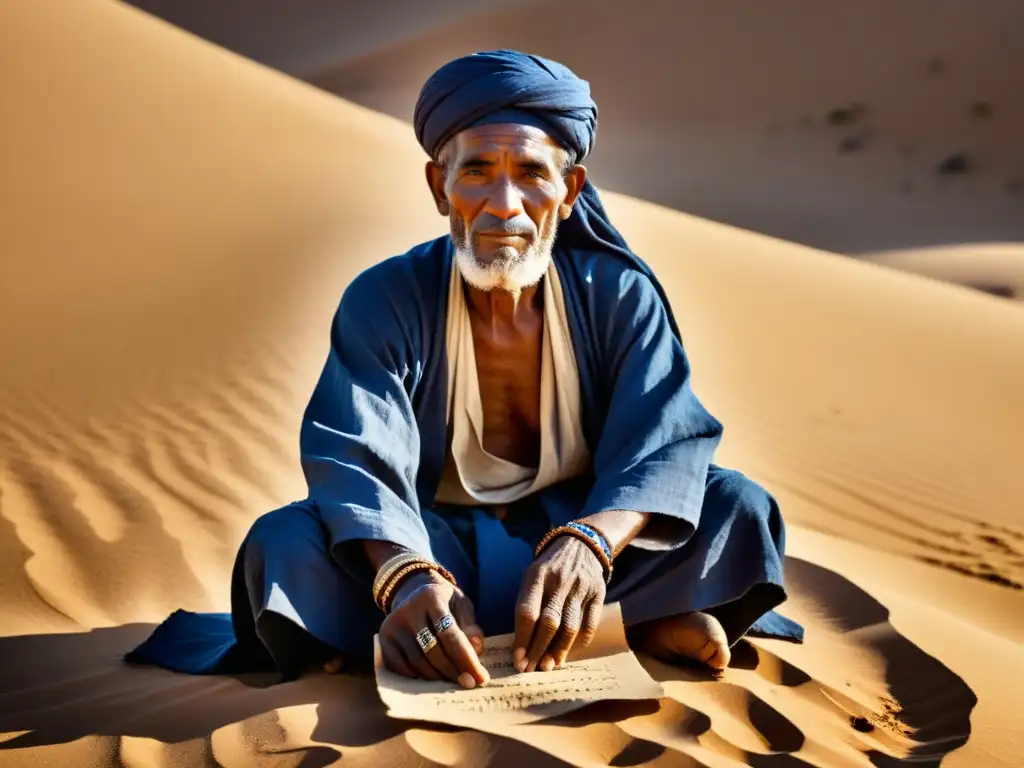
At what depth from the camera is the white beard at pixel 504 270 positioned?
3.17m

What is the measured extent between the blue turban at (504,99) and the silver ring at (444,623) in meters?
1.36

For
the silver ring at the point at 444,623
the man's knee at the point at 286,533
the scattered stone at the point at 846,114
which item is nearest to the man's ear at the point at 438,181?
the man's knee at the point at 286,533

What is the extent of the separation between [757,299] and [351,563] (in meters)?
8.38

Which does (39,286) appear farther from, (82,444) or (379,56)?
(379,56)

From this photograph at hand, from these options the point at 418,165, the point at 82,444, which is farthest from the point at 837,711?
the point at 418,165

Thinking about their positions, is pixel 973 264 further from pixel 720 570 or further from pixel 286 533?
pixel 286 533

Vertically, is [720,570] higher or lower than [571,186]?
lower

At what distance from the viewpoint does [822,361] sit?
918 centimetres

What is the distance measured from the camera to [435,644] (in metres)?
2.59

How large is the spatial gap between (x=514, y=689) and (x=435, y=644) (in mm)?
203

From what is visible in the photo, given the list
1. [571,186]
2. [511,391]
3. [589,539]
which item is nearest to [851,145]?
[571,186]

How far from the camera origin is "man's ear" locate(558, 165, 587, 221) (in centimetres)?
335

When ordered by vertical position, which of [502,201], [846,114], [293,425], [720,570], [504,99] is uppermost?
[846,114]

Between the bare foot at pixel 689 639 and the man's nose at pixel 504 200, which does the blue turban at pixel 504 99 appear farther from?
the bare foot at pixel 689 639
